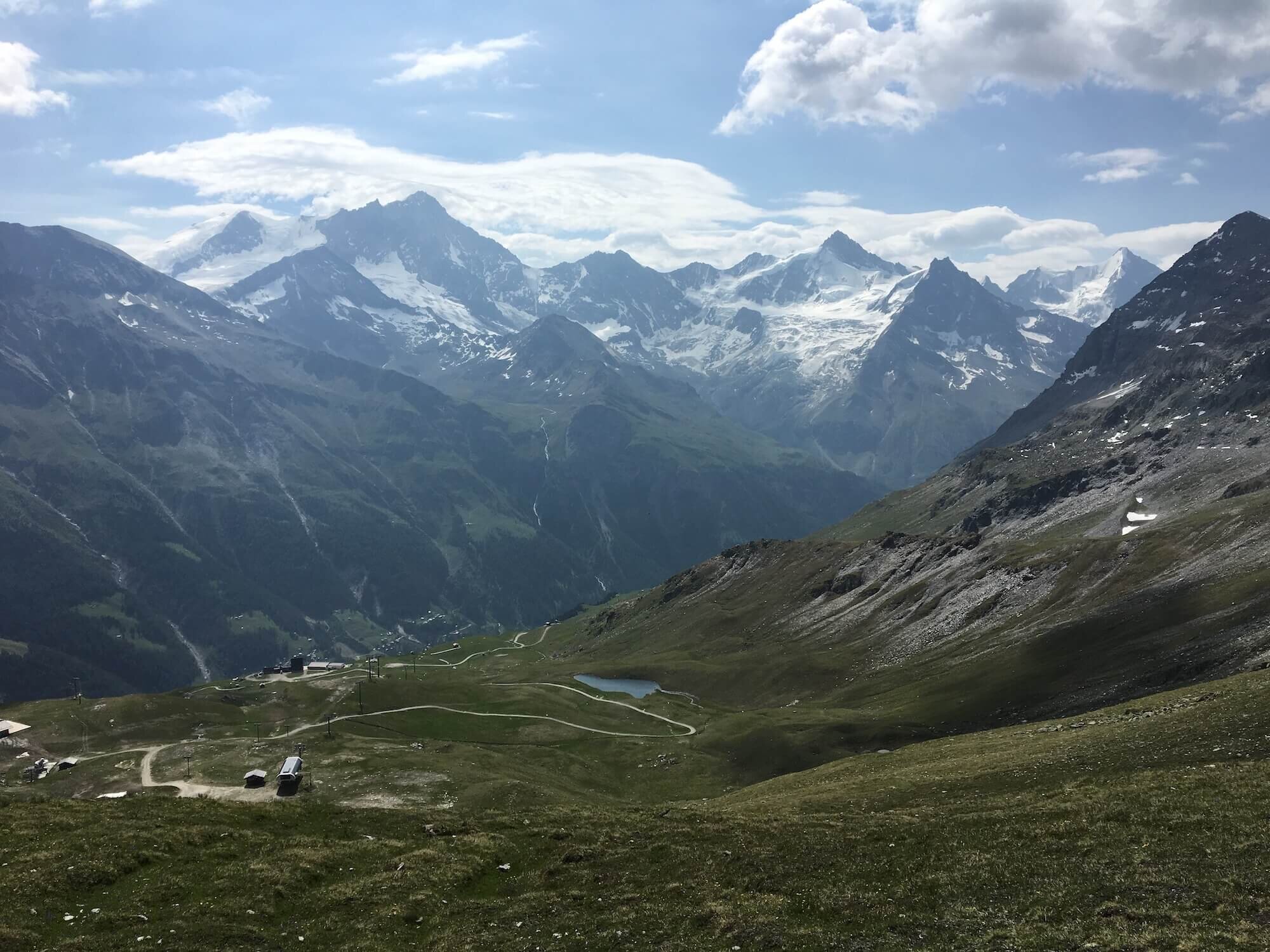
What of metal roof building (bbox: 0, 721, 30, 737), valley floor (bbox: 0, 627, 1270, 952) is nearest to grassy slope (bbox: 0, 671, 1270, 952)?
valley floor (bbox: 0, 627, 1270, 952)

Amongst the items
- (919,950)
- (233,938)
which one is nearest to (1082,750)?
(919,950)

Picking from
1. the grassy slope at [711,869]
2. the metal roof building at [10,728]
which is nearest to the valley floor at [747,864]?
the grassy slope at [711,869]

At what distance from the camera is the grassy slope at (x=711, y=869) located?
36375 millimetres

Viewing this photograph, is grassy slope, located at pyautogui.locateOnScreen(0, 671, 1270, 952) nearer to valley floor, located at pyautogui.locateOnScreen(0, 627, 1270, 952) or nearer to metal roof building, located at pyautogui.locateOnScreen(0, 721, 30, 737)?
valley floor, located at pyautogui.locateOnScreen(0, 627, 1270, 952)

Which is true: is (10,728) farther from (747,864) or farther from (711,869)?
(747,864)

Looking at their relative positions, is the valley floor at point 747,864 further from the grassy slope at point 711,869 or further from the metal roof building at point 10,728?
the metal roof building at point 10,728

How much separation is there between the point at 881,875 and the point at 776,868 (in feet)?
17.3

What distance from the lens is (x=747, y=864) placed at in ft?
153

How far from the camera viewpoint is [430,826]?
5638 centimetres

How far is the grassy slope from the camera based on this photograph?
36.4 meters

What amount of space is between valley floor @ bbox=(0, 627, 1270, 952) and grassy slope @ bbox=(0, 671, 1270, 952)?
13cm

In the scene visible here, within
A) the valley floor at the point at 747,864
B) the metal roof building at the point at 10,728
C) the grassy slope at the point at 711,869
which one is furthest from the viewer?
the metal roof building at the point at 10,728

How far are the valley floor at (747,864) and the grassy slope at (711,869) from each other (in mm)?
135

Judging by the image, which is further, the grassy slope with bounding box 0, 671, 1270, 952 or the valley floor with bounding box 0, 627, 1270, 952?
the valley floor with bounding box 0, 627, 1270, 952
